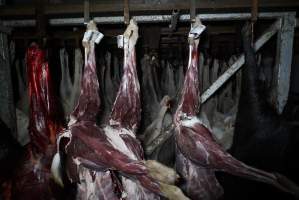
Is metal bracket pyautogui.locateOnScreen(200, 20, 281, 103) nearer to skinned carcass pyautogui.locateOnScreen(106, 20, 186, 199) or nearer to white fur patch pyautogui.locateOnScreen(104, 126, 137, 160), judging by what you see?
skinned carcass pyautogui.locateOnScreen(106, 20, 186, 199)

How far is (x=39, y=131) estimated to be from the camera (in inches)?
69.7

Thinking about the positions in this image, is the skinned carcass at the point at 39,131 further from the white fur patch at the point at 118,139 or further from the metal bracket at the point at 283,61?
the metal bracket at the point at 283,61

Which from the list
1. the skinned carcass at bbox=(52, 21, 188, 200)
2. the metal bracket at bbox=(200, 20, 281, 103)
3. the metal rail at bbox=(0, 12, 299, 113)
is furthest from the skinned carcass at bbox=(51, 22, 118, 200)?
the metal bracket at bbox=(200, 20, 281, 103)

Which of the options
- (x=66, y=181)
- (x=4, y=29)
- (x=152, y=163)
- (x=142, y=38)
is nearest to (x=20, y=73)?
(x=4, y=29)

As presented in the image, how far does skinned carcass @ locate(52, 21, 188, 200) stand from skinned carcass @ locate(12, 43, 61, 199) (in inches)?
8.8

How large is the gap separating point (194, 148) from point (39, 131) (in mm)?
926

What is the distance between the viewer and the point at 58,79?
306 cm

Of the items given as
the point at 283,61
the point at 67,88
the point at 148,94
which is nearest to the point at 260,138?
the point at 283,61

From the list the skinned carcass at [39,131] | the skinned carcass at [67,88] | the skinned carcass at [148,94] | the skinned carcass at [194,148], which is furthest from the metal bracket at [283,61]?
the skinned carcass at [67,88]

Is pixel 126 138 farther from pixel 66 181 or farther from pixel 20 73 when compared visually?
pixel 20 73

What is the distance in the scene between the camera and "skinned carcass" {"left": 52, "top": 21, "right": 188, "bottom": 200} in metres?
1.45

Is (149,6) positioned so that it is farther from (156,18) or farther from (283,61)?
(283,61)

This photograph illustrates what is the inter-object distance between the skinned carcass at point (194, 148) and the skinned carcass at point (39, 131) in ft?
2.53

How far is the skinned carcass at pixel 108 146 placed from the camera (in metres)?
1.45
